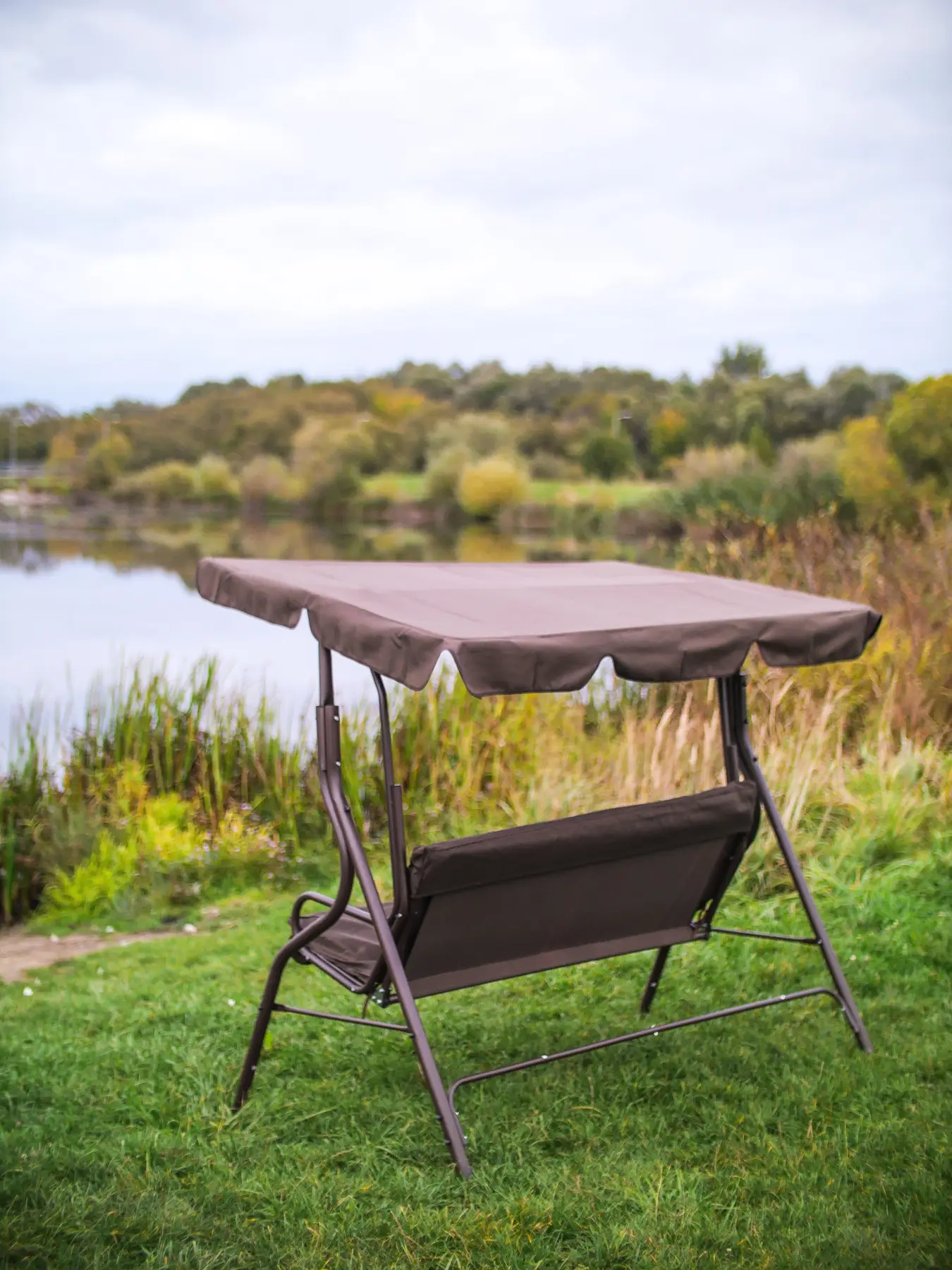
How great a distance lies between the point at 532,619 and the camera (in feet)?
9.43

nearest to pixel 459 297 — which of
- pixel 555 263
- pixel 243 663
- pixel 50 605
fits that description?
pixel 555 263

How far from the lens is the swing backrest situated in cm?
288

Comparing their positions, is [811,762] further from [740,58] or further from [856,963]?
[740,58]

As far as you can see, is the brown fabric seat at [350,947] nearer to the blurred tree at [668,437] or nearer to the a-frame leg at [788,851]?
the a-frame leg at [788,851]

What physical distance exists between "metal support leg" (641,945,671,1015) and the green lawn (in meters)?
0.13

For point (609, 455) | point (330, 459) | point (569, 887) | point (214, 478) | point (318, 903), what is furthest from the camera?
point (214, 478)

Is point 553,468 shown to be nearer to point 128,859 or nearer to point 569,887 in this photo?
point 128,859

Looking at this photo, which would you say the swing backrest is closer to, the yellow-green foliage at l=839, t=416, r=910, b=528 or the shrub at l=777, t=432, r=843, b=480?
the yellow-green foliage at l=839, t=416, r=910, b=528

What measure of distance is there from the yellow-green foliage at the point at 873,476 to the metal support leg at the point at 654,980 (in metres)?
10.7

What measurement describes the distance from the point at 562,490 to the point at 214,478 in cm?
1043

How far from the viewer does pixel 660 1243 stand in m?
2.54

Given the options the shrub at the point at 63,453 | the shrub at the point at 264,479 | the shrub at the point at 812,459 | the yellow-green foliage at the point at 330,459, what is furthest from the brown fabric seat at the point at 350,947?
the shrub at the point at 63,453

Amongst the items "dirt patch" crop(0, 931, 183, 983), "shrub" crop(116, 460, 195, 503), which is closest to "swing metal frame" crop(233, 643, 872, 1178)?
"dirt patch" crop(0, 931, 183, 983)

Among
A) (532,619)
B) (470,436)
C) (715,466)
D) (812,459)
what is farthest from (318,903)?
(470,436)
